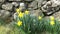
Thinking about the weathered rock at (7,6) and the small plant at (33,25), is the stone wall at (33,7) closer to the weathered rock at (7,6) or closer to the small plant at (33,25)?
the weathered rock at (7,6)

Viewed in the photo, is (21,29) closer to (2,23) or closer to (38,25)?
(38,25)

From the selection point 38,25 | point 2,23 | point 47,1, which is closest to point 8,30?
point 2,23

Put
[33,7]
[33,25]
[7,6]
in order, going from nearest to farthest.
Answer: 1. [33,25]
2. [33,7]
3. [7,6]

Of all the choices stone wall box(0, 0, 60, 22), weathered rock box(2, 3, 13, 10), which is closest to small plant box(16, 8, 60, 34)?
stone wall box(0, 0, 60, 22)

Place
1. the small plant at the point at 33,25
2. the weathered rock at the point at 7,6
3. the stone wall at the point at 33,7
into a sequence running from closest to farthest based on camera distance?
the small plant at the point at 33,25, the stone wall at the point at 33,7, the weathered rock at the point at 7,6

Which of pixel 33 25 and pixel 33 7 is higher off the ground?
pixel 33 7

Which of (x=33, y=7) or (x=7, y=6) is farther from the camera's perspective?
(x=7, y=6)

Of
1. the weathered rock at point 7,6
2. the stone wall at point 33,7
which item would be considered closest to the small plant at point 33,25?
the stone wall at point 33,7

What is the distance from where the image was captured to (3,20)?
6.09 m

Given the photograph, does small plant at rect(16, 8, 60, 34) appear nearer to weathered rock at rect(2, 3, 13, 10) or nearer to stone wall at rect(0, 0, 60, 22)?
stone wall at rect(0, 0, 60, 22)

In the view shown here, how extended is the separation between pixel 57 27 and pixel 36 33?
587 millimetres

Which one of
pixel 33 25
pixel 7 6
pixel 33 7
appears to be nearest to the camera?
pixel 33 25

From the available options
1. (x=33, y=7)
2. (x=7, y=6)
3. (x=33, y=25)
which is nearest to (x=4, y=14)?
(x=7, y=6)

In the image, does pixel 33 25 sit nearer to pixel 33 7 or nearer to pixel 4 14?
pixel 33 7
